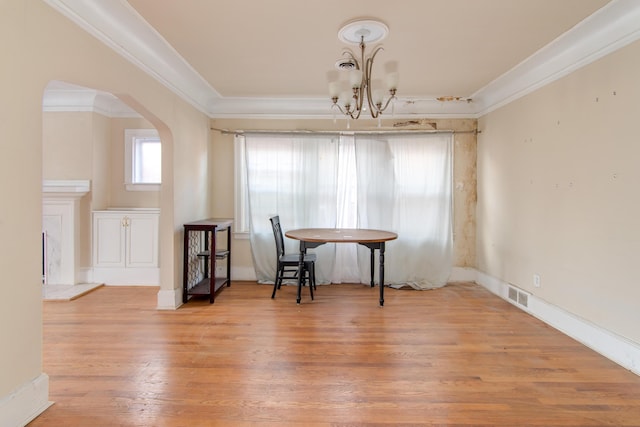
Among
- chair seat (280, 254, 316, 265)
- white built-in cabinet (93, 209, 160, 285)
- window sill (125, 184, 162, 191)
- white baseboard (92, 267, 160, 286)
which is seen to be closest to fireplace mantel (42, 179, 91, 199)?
white built-in cabinet (93, 209, 160, 285)

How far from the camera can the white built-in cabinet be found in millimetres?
4309

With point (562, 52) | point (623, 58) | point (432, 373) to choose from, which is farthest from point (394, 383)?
point (562, 52)

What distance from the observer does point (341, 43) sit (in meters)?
2.74

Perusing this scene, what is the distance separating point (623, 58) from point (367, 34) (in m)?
1.80

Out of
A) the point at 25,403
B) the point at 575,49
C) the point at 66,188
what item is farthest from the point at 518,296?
the point at 66,188

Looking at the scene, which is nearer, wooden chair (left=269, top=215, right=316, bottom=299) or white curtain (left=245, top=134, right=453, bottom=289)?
wooden chair (left=269, top=215, right=316, bottom=299)

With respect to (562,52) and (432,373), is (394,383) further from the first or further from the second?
(562,52)

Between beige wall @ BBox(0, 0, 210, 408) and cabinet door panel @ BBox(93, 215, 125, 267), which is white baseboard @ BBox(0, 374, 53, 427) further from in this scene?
cabinet door panel @ BBox(93, 215, 125, 267)

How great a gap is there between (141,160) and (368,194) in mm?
3161

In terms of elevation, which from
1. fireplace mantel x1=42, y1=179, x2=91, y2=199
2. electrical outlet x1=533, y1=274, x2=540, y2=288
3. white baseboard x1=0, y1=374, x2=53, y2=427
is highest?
fireplace mantel x1=42, y1=179, x2=91, y2=199

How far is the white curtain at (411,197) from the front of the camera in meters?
4.41

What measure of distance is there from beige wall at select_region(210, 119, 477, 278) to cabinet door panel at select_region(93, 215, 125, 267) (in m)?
1.20

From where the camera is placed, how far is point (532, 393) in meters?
2.01

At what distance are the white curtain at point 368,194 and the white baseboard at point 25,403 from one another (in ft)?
9.00
